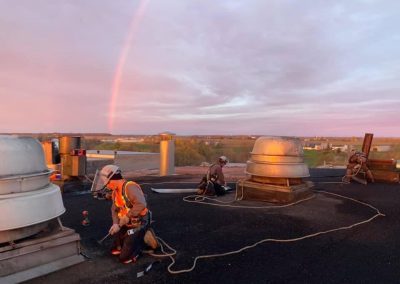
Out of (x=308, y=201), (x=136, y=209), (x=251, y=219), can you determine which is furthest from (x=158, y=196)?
(x=136, y=209)

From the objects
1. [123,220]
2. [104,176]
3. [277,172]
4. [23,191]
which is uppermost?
[104,176]

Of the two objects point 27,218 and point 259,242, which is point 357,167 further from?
point 27,218

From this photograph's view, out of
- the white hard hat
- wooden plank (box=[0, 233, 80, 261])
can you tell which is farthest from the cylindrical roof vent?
the white hard hat

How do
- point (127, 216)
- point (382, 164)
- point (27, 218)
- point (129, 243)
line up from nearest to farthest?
point (27, 218) → point (129, 243) → point (127, 216) → point (382, 164)

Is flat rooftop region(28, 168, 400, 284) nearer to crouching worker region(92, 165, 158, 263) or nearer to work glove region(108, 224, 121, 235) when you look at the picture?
crouching worker region(92, 165, 158, 263)

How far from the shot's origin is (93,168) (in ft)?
59.9

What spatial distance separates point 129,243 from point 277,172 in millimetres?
5810

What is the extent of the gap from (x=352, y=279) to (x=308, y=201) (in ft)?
17.7

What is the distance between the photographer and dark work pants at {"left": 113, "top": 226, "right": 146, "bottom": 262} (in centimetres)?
536

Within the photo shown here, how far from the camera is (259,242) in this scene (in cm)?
638

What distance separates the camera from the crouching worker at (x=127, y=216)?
213 inches

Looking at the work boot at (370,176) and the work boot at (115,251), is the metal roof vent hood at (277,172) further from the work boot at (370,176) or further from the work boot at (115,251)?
the work boot at (115,251)

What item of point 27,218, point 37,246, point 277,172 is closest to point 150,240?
point 37,246

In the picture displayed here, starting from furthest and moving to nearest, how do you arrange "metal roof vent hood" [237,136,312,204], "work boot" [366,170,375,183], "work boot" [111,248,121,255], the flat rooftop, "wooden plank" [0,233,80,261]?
"work boot" [366,170,375,183] < "metal roof vent hood" [237,136,312,204] < "work boot" [111,248,121,255] < the flat rooftop < "wooden plank" [0,233,80,261]
